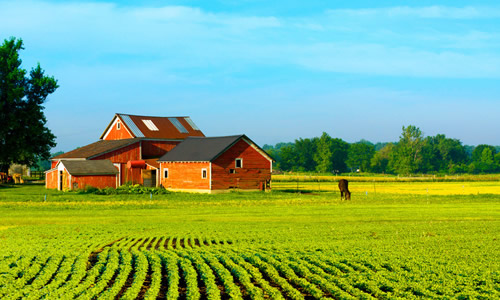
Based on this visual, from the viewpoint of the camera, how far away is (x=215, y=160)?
58.8 m

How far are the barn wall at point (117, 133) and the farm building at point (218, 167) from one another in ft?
40.2

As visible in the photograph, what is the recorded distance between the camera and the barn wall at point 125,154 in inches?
2611

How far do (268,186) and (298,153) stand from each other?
406 feet

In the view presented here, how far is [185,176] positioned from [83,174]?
10979 mm

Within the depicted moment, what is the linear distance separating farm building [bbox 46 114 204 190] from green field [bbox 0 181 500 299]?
1119 inches

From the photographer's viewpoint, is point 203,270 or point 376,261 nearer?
point 203,270

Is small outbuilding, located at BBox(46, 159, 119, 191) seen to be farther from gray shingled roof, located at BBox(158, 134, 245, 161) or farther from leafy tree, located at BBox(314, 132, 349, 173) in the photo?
leafy tree, located at BBox(314, 132, 349, 173)

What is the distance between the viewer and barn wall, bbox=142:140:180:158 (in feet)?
235

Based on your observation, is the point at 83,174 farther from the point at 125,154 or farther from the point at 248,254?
the point at 248,254

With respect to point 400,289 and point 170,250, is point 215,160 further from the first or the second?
point 400,289

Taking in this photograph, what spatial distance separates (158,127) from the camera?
7662 centimetres

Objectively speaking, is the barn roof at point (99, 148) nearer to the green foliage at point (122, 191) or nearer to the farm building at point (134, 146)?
the farm building at point (134, 146)

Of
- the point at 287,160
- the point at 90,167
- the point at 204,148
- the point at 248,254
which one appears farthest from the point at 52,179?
the point at 287,160

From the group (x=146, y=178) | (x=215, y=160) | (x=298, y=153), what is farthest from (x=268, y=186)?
(x=298, y=153)
